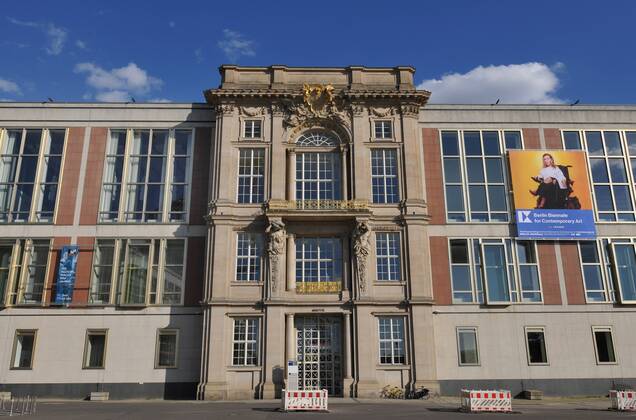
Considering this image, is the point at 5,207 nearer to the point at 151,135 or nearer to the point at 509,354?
the point at 151,135

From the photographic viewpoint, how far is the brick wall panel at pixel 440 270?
33125 mm

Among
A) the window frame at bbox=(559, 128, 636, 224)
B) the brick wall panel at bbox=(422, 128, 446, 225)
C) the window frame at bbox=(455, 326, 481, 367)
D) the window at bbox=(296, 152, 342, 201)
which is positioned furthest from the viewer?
the window frame at bbox=(559, 128, 636, 224)

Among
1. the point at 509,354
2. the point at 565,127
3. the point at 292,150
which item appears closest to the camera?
the point at 509,354

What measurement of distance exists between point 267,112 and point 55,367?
807 inches

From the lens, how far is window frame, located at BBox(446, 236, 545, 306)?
33.2 meters

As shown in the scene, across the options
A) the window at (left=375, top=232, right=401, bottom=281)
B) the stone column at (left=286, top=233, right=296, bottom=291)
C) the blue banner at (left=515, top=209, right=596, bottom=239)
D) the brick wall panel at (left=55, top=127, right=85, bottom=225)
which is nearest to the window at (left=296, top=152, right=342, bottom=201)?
the stone column at (left=286, top=233, right=296, bottom=291)

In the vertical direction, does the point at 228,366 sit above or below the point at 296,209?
below

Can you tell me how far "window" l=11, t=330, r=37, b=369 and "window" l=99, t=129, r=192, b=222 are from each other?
818 cm

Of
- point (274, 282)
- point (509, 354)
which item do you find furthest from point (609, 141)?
point (274, 282)

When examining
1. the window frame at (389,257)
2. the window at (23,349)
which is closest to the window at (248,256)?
the window frame at (389,257)

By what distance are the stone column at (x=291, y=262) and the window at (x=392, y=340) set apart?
18.7 feet

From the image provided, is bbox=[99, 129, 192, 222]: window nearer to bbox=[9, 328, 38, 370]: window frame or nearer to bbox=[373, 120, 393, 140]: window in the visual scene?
bbox=[9, 328, 38, 370]: window frame

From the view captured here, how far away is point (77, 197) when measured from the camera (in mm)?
34469

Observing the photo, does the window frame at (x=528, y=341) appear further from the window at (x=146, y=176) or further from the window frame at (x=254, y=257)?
the window at (x=146, y=176)
